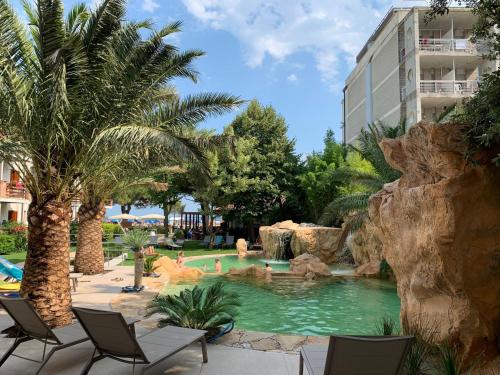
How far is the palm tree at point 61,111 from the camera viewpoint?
276 inches

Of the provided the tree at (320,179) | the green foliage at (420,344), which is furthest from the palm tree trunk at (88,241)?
the tree at (320,179)

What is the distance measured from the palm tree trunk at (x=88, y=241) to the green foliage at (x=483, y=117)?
12.7 meters

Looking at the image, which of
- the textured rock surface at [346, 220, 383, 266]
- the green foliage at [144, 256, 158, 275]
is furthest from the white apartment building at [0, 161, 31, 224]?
the textured rock surface at [346, 220, 383, 266]

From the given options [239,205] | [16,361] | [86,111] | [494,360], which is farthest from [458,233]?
[239,205]

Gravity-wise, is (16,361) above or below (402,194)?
below

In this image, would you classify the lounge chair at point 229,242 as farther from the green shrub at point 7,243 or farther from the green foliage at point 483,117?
the green foliage at point 483,117

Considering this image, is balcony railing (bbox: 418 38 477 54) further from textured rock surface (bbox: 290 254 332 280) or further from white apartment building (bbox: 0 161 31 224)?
white apartment building (bbox: 0 161 31 224)

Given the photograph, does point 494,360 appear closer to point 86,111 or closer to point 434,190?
point 434,190

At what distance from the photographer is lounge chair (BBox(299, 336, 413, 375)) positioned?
352 centimetres

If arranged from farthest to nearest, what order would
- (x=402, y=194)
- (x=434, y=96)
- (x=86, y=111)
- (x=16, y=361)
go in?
(x=434, y=96) < (x=86, y=111) < (x=402, y=194) < (x=16, y=361)

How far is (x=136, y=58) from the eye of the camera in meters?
8.20

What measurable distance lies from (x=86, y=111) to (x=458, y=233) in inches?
268

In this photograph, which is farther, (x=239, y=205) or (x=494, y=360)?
(x=239, y=205)

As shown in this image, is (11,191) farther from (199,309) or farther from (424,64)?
(424,64)
